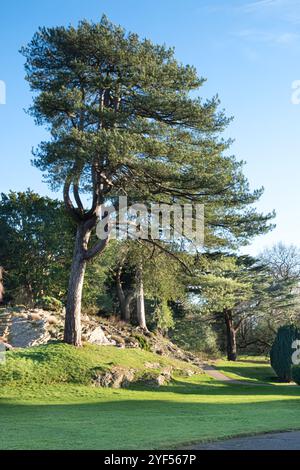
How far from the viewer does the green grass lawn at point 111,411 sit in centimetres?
884

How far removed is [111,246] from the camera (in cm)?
2633

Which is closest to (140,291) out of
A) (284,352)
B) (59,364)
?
(284,352)

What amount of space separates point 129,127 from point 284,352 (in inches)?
738

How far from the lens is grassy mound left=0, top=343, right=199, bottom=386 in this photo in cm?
1881

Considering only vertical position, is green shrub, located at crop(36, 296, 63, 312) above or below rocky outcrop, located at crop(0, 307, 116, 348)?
above

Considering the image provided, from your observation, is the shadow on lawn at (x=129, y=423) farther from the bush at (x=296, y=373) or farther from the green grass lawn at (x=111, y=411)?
the bush at (x=296, y=373)

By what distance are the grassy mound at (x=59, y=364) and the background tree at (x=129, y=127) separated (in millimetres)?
1047

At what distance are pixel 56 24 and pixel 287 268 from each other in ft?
120

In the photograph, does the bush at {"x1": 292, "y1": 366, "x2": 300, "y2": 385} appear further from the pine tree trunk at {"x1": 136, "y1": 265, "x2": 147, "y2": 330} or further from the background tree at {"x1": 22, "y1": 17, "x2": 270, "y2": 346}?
the pine tree trunk at {"x1": 136, "y1": 265, "x2": 147, "y2": 330}

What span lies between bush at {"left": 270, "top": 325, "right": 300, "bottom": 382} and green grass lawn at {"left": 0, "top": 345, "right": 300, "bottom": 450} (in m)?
6.20

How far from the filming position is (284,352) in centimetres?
3181

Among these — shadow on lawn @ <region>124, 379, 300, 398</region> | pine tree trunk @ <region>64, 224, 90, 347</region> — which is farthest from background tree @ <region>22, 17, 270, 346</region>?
shadow on lawn @ <region>124, 379, 300, 398</region>

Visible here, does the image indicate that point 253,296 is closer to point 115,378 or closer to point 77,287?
point 77,287

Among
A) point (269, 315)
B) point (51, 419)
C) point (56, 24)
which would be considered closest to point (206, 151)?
point (56, 24)
